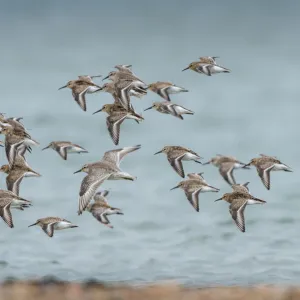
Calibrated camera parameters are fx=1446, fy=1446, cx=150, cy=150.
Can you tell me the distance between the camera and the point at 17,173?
12297 mm

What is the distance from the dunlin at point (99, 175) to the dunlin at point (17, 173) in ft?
1.98

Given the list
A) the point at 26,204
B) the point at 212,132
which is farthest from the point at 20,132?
the point at 212,132

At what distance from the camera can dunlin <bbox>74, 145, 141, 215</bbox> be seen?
11.5m

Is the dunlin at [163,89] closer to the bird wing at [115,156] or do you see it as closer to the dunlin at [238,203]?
the bird wing at [115,156]

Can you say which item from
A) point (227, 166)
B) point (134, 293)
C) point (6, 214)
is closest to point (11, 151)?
point (6, 214)

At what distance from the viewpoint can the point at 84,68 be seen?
1256 inches

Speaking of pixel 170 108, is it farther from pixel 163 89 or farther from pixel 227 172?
pixel 227 172

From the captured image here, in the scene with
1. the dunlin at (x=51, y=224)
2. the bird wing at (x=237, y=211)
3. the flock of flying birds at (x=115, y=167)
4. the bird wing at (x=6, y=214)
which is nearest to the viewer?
the bird wing at (x=6, y=214)

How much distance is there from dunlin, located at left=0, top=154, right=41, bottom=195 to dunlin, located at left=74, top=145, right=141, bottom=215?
0.60m

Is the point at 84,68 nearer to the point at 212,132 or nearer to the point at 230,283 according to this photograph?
the point at 212,132

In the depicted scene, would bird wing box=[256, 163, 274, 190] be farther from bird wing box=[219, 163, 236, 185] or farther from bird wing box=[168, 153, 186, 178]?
bird wing box=[168, 153, 186, 178]

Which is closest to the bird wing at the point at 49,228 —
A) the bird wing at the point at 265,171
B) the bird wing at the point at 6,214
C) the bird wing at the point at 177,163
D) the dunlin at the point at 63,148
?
the bird wing at the point at 6,214

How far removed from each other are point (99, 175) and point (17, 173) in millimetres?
912

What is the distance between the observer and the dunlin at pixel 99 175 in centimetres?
1150
